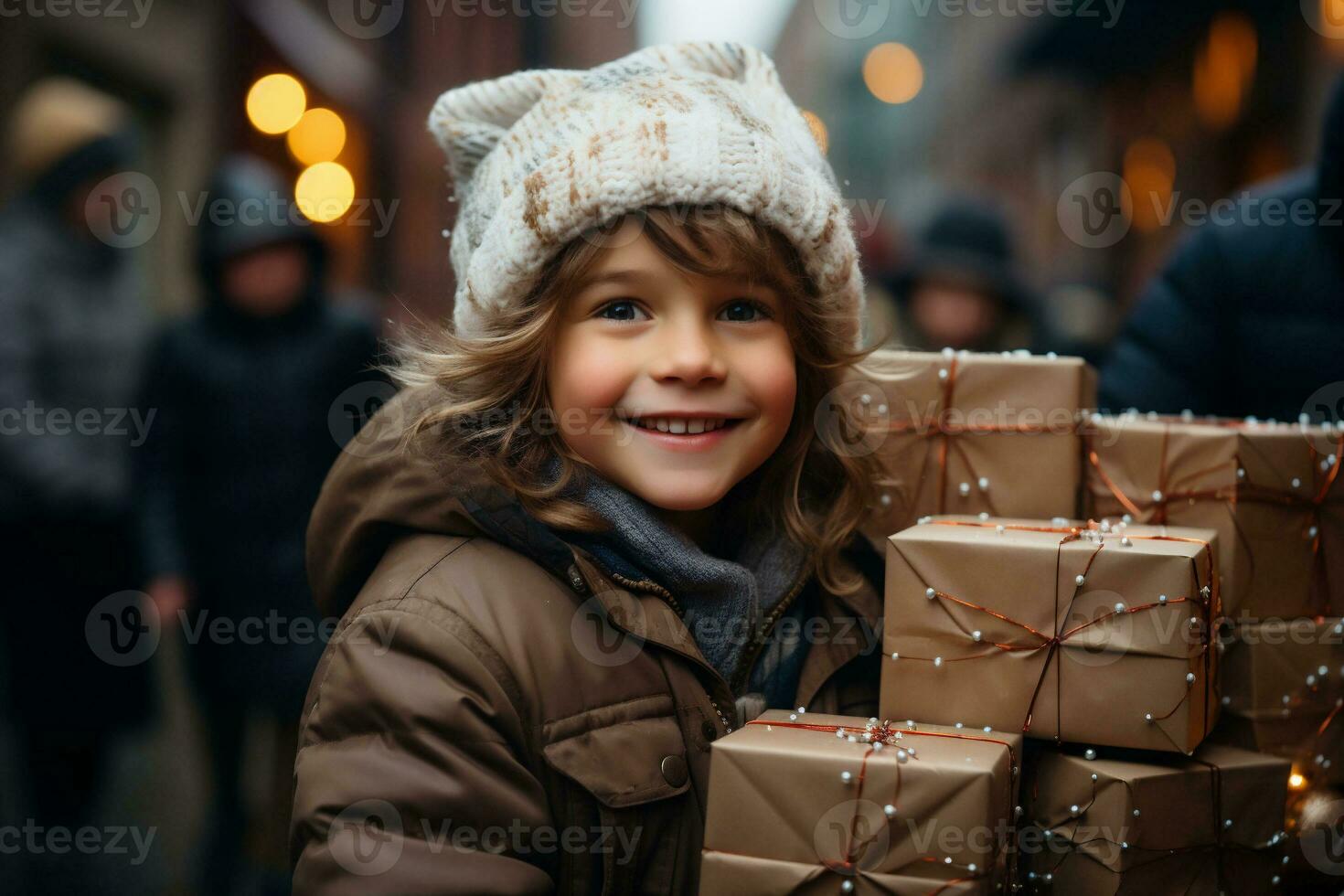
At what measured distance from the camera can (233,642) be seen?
4434 millimetres

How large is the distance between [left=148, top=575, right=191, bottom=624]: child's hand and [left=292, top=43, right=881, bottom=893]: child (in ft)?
8.22

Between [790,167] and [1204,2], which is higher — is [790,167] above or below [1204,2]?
below

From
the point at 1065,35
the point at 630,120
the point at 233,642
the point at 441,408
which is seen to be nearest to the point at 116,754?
the point at 233,642

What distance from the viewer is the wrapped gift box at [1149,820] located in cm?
183

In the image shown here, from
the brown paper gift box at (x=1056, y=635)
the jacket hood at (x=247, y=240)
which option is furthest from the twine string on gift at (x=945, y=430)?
the jacket hood at (x=247, y=240)

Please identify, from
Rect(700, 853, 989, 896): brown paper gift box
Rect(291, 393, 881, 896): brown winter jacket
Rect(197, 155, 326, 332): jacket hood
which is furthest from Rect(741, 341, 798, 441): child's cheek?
Rect(197, 155, 326, 332): jacket hood

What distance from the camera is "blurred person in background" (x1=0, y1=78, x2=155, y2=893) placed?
4.36 meters

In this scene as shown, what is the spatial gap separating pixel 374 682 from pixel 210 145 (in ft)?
25.8

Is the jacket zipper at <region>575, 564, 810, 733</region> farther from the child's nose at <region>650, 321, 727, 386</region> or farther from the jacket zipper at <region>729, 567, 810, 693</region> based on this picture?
the child's nose at <region>650, 321, 727, 386</region>

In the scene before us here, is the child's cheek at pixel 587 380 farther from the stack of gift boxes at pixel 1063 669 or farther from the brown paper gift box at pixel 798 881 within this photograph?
the brown paper gift box at pixel 798 881

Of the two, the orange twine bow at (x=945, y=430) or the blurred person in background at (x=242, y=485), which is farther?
the blurred person in background at (x=242, y=485)

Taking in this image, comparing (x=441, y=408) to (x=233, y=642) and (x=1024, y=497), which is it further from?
(x=233, y=642)

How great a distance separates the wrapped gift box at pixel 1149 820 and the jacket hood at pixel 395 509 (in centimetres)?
85

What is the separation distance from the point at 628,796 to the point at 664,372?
2.26 ft
